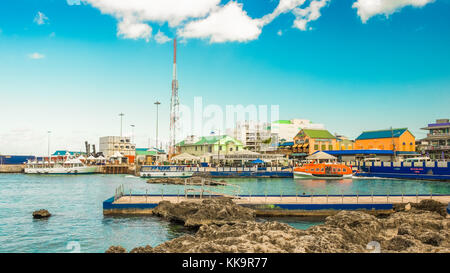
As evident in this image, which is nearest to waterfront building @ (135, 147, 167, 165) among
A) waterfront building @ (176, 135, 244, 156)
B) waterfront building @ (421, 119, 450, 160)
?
waterfront building @ (176, 135, 244, 156)

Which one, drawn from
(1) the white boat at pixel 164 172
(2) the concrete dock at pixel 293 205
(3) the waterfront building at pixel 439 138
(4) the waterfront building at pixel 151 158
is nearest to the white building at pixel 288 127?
(4) the waterfront building at pixel 151 158

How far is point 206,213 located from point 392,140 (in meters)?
91.1

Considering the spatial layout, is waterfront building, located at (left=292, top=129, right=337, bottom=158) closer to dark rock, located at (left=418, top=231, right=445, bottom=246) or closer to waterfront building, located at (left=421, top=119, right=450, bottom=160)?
waterfront building, located at (left=421, top=119, right=450, bottom=160)

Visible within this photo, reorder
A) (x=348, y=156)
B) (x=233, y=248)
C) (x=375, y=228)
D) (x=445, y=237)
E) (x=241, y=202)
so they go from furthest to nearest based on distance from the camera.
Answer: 1. (x=348, y=156)
2. (x=241, y=202)
3. (x=375, y=228)
4. (x=445, y=237)
5. (x=233, y=248)

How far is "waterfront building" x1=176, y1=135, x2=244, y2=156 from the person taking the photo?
11131 centimetres

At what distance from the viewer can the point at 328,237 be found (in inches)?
544

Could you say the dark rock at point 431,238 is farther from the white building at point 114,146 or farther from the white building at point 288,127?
the white building at point 114,146

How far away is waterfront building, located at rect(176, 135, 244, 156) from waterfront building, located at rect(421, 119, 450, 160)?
55.2 metres

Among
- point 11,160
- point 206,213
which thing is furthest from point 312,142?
point 11,160

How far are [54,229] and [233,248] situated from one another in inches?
688
